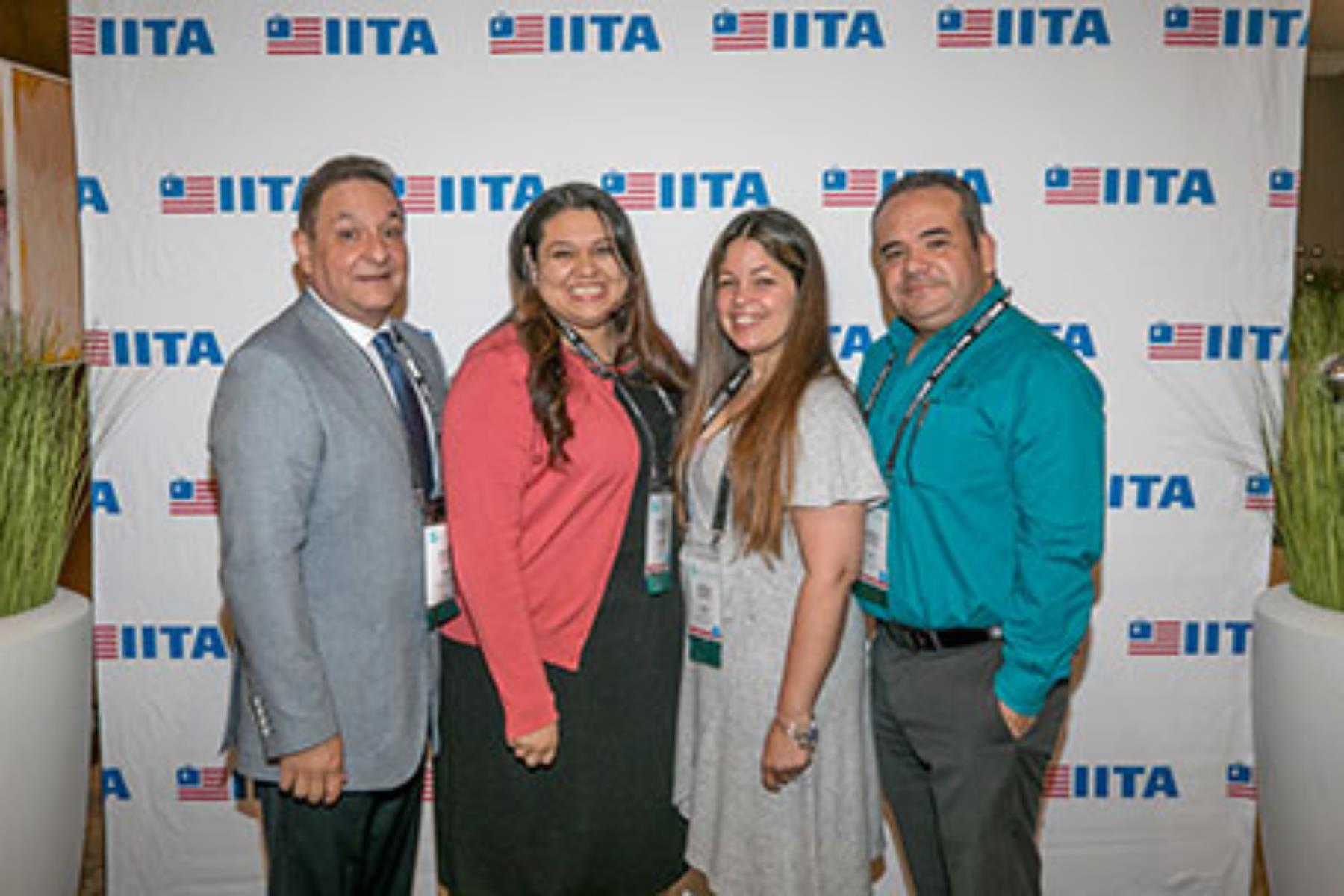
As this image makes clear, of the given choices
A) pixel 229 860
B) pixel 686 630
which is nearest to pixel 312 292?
pixel 686 630

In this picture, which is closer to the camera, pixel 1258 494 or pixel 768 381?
pixel 768 381

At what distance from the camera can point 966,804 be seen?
211cm

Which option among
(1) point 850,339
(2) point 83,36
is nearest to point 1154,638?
(1) point 850,339

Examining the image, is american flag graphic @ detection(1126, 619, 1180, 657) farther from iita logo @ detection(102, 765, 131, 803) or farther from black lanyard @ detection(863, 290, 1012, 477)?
iita logo @ detection(102, 765, 131, 803)

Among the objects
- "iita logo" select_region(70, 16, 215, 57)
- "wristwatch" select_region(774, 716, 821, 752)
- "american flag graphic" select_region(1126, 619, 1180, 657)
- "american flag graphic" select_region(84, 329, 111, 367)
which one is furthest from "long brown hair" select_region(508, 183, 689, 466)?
"american flag graphic" select_region(1126, 619, 1180, 657)

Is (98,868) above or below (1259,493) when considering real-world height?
below

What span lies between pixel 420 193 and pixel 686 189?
78cm

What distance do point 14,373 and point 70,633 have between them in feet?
2.15

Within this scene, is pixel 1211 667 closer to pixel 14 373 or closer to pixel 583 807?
pixel 583 807

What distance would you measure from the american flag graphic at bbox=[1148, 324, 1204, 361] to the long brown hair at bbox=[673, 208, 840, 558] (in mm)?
1400

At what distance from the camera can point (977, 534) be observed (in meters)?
2.09

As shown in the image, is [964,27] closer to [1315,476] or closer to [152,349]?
[1315,476]

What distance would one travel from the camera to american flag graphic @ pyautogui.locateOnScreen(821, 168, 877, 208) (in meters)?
2.98

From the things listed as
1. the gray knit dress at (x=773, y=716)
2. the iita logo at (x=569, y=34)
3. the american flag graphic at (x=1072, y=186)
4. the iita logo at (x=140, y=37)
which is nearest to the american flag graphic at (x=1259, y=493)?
the american flag graphic at (x=1072, y=186)
